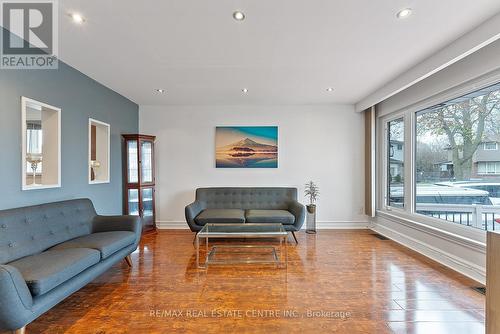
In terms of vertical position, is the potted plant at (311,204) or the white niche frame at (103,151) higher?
the white niche frame at (103,151)

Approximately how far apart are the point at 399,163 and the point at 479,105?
5.11ft

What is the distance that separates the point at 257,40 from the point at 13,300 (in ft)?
9.36

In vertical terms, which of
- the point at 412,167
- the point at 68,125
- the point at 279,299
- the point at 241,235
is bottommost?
the point at 279,299

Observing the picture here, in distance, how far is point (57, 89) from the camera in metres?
2.87

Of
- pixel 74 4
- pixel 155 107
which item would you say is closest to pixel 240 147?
pixel 155 107

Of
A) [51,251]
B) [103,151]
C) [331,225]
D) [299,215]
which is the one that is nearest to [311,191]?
[331,225]

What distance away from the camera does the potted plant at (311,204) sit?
180 inches

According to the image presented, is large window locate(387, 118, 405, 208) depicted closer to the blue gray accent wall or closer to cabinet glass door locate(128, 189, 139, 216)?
cabinet glass door locate(128, 189, 139, 216)

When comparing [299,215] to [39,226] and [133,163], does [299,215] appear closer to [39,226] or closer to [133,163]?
[133,163]

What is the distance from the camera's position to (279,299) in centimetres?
225

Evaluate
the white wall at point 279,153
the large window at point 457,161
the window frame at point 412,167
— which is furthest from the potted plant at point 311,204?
the large window at point 457,161

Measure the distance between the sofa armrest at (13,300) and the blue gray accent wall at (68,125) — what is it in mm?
1096

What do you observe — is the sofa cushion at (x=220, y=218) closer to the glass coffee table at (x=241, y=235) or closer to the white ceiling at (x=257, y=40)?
the glass coffee table at (x=241, y=235)

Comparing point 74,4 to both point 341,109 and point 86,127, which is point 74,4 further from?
point 341,109
